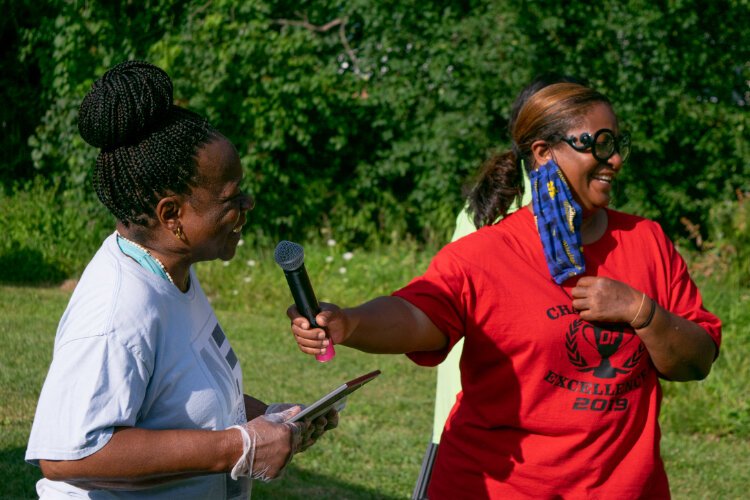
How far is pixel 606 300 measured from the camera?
280cm

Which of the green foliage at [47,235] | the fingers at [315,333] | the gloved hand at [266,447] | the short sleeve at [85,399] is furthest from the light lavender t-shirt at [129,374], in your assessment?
the green foliage at [47,235]

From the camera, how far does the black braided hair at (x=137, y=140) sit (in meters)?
2.44

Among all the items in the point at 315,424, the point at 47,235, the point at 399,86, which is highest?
the point at 315,424

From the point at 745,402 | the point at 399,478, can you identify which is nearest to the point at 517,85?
the point at 745,402

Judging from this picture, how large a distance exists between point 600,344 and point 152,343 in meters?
1.28

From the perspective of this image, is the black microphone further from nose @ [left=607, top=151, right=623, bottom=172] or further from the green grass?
the green grass

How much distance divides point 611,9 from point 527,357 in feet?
31.4

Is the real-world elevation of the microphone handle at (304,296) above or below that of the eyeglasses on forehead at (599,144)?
below

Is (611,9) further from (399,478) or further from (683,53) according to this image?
A: (399,478)

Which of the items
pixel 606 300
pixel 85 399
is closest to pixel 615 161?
pixel 606 300

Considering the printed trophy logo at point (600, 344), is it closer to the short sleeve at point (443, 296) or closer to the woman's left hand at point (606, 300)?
the woman's left hand at point (606, 300)

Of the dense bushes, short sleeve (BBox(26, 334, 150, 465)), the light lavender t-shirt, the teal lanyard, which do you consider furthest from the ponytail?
the dense bushes

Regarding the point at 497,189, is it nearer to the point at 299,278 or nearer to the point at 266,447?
the point at 299,278

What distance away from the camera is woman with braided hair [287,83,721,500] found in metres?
2.83
